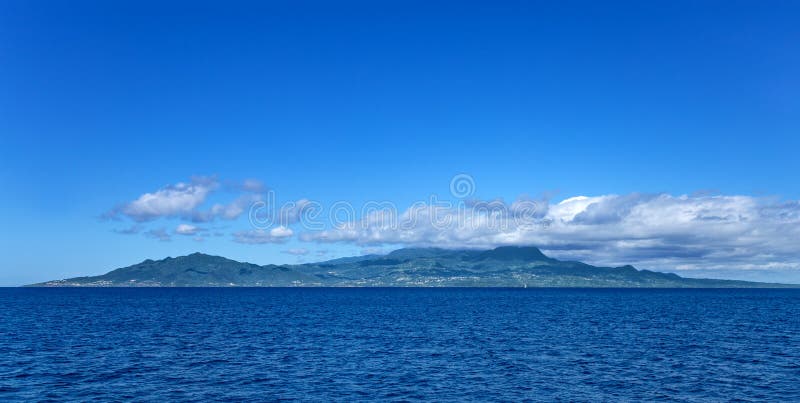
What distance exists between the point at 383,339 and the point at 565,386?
4778 centimetres

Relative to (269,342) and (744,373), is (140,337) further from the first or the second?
(744,373)

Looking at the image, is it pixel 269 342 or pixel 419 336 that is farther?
pixel 419 336

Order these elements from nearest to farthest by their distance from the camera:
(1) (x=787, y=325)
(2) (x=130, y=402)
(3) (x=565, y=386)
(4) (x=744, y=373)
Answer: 1. (2) (x=130, y=402)
2. (3) (x=565, y=386)
3. (4) (x=744, y=373)
4. (1) (x=787, y=325)

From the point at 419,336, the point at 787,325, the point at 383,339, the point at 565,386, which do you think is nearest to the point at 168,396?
the point at 565,386

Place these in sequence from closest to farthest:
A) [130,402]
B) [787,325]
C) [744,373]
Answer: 1. [130,402]
2. [744,373]
3. [787,325]

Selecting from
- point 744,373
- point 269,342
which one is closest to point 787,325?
point 744,373

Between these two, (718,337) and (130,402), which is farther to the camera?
(718,337)

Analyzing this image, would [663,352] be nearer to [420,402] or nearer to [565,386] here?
[565,386]

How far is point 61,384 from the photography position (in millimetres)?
62188

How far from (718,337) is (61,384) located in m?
111

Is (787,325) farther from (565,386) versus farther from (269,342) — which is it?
(269,342)

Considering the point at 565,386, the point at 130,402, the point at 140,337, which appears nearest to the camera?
the point at 130,402

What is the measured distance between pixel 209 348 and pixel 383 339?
31.0 metres

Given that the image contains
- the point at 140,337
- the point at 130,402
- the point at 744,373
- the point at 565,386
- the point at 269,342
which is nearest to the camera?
the point at 130,402
